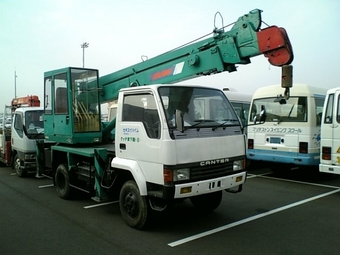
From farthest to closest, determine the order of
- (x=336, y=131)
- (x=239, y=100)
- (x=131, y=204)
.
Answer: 1. (x=239, y=100)
2. (x=336, y=131)
3. (x=131, y=204)

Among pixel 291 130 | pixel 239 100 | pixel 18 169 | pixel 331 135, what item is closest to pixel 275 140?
pixel 291 130

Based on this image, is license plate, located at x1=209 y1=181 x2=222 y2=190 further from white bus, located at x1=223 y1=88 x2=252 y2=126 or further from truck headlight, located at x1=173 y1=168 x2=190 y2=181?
white bus, located at x1=223 y1=88 x2=252 y2=126

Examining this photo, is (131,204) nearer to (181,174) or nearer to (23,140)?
(181,174)

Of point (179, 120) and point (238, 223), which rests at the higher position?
point (179, 120)

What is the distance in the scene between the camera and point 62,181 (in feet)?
23.2

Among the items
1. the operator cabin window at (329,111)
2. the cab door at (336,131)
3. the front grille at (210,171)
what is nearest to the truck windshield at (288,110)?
the operator cabin window at (329,111)

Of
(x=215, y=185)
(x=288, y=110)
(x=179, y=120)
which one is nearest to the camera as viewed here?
(x=179, y=120)

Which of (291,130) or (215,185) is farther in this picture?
(291,130)

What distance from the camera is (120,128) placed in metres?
5.28

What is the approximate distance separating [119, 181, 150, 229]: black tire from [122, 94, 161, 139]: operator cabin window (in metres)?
0.97

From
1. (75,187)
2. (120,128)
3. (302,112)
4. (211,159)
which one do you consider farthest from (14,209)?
(302,112)

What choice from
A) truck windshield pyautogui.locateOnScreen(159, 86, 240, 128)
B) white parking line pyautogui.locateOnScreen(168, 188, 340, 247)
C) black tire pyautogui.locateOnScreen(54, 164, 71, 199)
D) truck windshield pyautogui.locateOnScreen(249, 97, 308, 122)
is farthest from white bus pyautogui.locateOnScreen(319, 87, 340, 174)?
black tire pyautogui.locateOnScreen(54, 164, 71, 199)

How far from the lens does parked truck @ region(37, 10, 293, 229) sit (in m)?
4.52

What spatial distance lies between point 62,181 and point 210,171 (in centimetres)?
378
